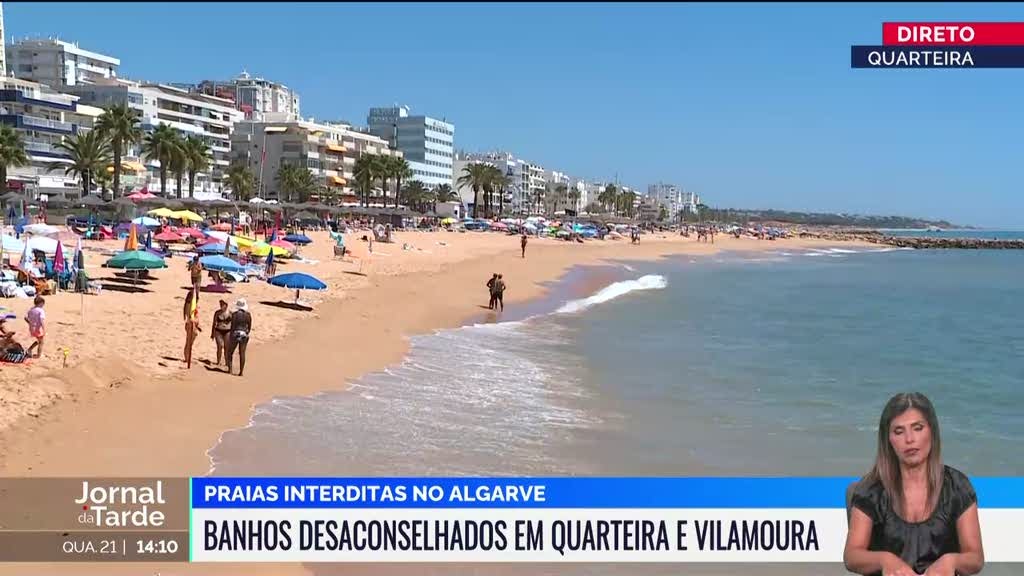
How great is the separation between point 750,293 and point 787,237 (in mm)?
122404

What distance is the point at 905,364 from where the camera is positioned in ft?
67.5

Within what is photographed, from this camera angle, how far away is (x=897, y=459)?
3098 mm

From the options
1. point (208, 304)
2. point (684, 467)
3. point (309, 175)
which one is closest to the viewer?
point (684, 467)

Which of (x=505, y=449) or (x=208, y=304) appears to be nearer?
(x=505, y=449)

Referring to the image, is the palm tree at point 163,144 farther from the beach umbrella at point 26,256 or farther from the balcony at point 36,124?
the beach umbrella at point 26,256

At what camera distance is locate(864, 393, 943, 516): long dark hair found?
120 inches

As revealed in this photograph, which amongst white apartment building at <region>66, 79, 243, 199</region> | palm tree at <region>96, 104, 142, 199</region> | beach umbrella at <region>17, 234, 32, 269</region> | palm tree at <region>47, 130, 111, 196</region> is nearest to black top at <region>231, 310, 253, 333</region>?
beach umbrella at <region>17, 234, 32, 269</region>

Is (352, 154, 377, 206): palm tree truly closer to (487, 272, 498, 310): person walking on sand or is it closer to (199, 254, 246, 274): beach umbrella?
(487, 272, 498, 310): person walking on sand

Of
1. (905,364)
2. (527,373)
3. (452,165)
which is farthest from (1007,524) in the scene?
(452,165)

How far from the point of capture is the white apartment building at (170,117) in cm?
7938

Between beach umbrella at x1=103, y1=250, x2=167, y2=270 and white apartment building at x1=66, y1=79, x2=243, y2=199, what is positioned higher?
white apartment building at x1=66, y1=79, x2=243, y2=199

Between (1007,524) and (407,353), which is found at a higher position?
(1007,524)

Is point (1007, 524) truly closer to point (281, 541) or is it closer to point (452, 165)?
point (281, 541)

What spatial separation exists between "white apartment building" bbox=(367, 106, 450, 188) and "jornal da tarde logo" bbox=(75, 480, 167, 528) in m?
116
